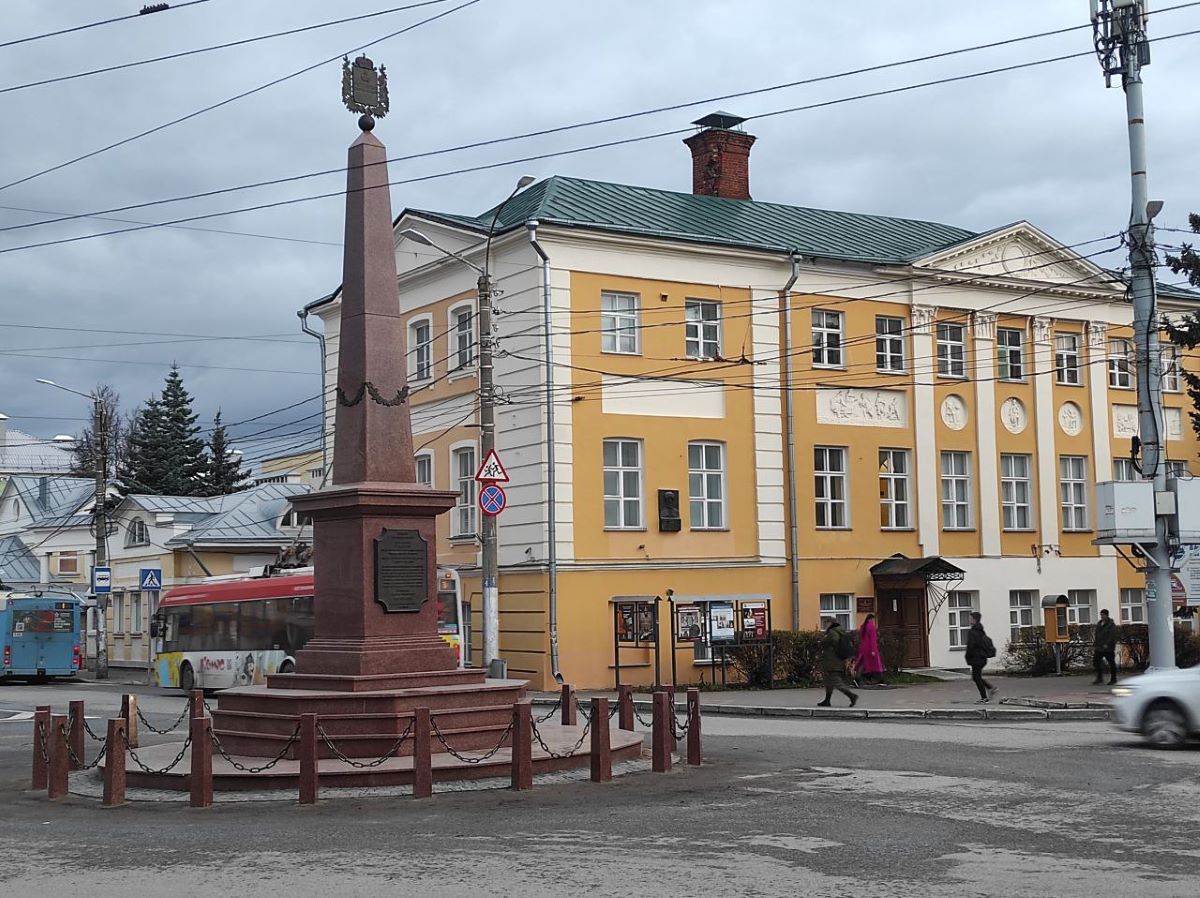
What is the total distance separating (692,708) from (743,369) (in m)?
19.1

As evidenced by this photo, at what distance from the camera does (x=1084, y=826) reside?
11.5 meters

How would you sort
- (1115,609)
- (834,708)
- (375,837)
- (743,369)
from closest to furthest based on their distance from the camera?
(375,837) < (834,708) < (743,369) < (1115,609)

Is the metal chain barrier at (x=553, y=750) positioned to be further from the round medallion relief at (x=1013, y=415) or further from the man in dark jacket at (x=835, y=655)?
the round medallion relief at (x=1013, y=415)

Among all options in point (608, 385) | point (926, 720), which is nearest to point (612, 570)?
point (608, 385)

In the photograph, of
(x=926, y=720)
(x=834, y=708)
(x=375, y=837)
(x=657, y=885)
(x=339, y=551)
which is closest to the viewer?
(x=657, y=885)

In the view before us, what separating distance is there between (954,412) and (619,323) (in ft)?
33.9

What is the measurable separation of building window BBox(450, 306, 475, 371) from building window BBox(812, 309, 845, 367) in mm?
8401

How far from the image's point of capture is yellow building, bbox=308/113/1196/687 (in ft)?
106

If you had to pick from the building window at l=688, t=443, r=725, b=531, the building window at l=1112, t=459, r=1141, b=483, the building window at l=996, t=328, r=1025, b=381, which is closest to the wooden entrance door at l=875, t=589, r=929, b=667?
the building window at l=688, t=443, r=725, b=531

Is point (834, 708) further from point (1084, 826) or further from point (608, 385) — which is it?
point (1084, 826)

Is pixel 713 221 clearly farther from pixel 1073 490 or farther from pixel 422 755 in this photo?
pixel 422 755

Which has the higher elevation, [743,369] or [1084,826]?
[743,369]

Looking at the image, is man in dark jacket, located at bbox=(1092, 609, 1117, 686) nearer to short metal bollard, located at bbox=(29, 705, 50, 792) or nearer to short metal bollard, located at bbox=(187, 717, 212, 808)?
short metal bollard, located at bbox=(187, 717, 212, 808)

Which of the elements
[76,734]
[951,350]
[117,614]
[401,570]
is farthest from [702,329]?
[117,614]
